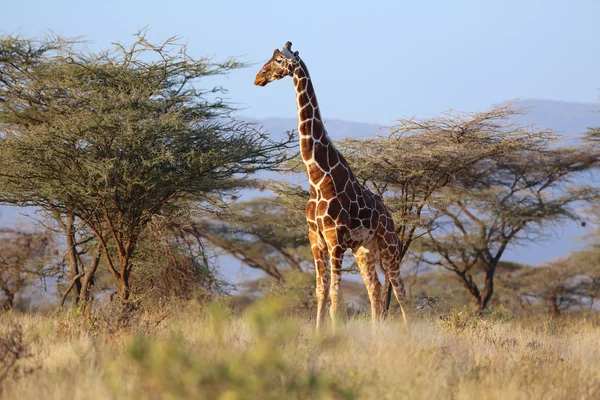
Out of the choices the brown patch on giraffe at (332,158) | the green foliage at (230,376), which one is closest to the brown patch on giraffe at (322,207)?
the brown patch on giraffe at (332,158)

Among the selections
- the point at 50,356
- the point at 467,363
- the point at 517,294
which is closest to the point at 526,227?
the point at 517,294

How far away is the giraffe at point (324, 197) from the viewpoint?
8.61 m

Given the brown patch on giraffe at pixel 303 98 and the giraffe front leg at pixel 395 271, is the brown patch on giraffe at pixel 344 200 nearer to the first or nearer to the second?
the brown patch on giraffe at pixel 303 98

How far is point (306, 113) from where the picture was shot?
9047 millimetres

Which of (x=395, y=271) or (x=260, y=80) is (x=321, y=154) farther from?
(x=395, y=271)

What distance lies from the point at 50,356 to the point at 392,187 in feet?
41.2

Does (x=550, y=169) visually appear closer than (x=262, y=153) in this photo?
No

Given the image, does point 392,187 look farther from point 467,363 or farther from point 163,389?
point 163,389

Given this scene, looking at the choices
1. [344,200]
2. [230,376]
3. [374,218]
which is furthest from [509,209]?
[230,376]

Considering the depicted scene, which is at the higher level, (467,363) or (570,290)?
(467,363)

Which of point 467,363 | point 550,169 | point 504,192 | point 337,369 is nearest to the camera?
point 337,369

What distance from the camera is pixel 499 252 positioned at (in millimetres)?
22516

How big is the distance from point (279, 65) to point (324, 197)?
1.62 m

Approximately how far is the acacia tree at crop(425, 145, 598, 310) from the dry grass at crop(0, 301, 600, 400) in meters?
13.0
